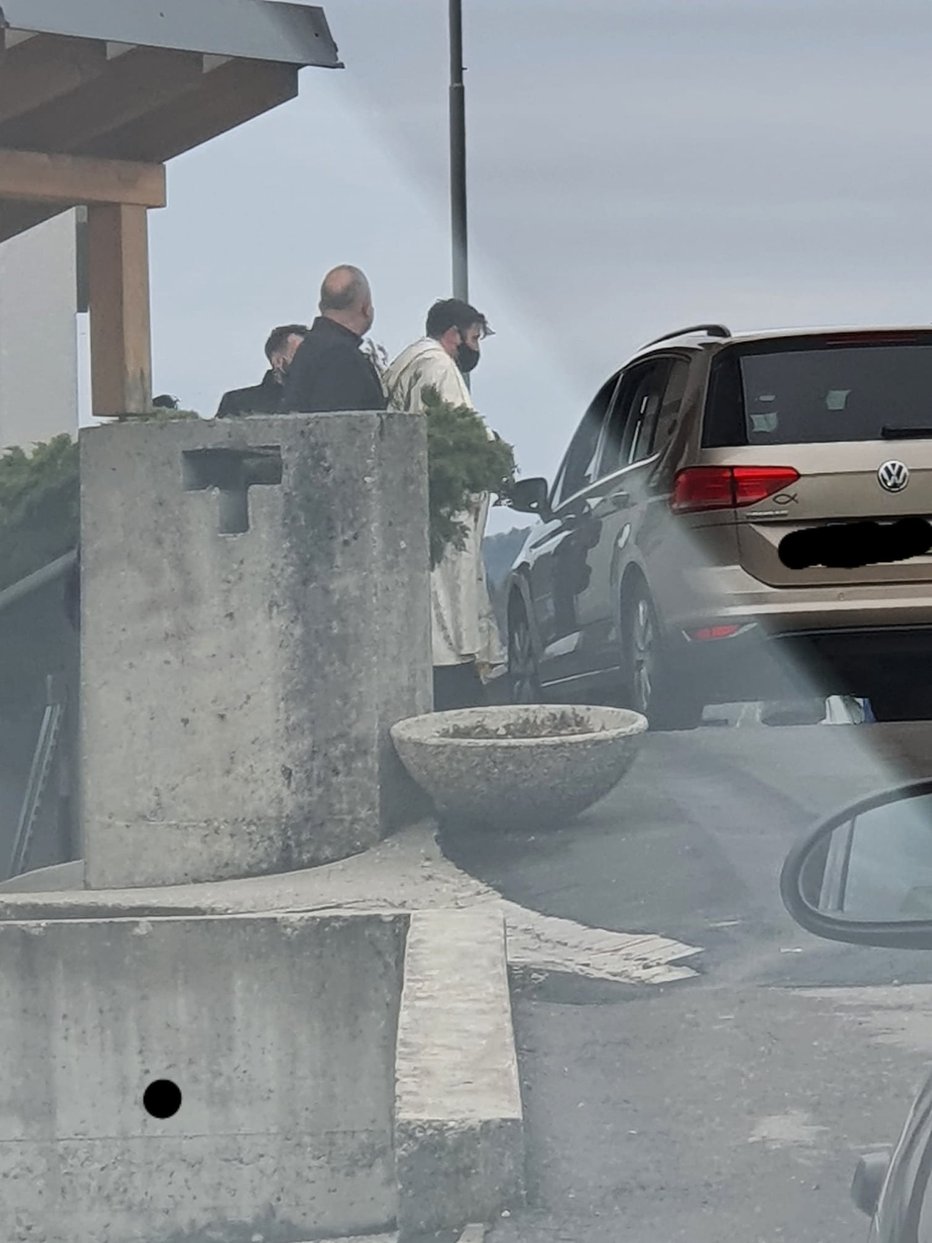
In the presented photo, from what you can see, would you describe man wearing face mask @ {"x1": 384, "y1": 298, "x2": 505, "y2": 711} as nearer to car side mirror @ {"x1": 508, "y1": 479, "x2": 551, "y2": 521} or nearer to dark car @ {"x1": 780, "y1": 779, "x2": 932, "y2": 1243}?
car side mirror @ {"x1": 508, "y1": 479, "x2": 551, "y2": 521}

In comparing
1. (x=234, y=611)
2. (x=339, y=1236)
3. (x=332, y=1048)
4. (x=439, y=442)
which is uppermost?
(x=439, y=442)

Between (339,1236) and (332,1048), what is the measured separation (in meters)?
0.51

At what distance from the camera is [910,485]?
7.15m

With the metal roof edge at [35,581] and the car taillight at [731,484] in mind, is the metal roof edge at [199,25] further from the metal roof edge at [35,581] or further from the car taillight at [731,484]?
the metal roof edge at [35,581]

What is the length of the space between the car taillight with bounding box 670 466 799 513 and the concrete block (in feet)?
3.00

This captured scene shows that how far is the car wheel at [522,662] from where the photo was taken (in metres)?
9.31

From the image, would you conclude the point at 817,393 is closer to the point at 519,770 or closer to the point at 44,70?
the point at 519,770

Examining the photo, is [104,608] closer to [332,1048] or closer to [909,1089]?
[332,1048]

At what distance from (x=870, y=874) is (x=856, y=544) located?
523cm

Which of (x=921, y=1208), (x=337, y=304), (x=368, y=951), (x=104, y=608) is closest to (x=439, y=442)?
(x=337, y=304)

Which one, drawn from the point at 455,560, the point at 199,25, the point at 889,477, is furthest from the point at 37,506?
the point at 889,477

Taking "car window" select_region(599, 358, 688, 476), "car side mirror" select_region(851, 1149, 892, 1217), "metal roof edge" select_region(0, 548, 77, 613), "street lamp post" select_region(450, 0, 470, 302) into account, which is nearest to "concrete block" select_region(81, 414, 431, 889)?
"car window" select_region(599, 358, 688, 476)

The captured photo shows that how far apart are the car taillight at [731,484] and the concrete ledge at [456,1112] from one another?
2.75m

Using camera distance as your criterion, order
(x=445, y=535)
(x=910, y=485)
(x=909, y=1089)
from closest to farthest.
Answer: (x=909, y=1089)
(x=910, y=485)
(x=445, y=535)
